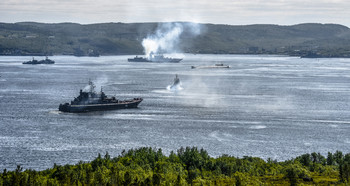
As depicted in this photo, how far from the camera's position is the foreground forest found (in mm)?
49031

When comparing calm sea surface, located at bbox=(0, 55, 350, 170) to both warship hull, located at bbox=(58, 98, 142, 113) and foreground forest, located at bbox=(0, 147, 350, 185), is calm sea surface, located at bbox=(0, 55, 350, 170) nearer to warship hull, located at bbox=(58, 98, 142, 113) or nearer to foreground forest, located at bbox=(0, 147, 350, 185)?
warship hull, located at bbox=(58, 98, 142, 113)

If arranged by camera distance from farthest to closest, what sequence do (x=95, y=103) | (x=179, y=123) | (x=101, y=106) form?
(x=95, y=103)
(x=101, y=106)
(x=179, y=123)

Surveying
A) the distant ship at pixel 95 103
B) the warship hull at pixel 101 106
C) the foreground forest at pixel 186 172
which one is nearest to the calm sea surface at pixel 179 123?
the warship hull at pixel 101 106

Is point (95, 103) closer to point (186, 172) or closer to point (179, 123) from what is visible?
point (179, 123)

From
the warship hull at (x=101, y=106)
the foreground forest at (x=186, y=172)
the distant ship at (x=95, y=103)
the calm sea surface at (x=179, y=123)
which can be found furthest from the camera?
the distant ship at (x=95, y=103)

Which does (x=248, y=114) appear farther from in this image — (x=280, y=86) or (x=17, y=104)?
(x=280, y=86)

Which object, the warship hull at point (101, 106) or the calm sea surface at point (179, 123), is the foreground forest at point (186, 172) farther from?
the warship hull at point (101, 106)

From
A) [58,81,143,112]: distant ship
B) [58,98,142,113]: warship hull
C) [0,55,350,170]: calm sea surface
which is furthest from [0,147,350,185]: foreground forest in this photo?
[58,81,143,112]: distant ship

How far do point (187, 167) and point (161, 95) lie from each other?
78.1 meters

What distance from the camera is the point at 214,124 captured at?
9206 cm

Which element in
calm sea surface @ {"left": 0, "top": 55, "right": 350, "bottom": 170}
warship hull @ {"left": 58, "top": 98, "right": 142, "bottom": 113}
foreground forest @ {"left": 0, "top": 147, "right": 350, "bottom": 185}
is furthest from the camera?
warship hull @ {"left": 58, "top": 98, "right": 142, "bottom": 113}

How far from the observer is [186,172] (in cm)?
5669

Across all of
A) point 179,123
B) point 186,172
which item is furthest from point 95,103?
point 186,172

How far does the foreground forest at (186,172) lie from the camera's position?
4903cm
